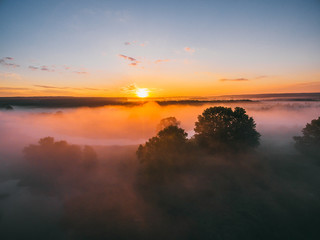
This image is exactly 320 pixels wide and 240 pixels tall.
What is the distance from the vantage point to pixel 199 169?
141 ft

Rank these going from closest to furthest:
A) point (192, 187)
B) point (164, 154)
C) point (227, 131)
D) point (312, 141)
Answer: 1. point (192, 187)
2. point (164, 154)
3. point (312, 141)
4. point (227, 131)

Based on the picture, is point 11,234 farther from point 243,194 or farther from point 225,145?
point 225,145

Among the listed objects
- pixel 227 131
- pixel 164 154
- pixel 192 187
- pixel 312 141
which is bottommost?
pixel 192 187

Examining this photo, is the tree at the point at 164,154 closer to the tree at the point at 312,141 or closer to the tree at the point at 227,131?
the tree at the point at 227,131

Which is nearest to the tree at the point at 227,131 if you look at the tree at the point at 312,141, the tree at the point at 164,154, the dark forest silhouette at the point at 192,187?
the dark forest silhouette at the point at 192,187

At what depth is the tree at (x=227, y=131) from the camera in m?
45.4

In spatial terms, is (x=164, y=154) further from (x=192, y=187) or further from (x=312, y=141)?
(x=312, y=141)

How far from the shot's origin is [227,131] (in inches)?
1831

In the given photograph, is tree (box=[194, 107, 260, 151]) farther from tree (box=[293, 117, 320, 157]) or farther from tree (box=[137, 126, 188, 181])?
tree (box=[293, 117, 320, 157])

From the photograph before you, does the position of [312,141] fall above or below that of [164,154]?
above

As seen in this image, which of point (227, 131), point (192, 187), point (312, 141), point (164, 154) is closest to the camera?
point (192, 187)

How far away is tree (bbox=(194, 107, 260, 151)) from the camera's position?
45438 millimetres

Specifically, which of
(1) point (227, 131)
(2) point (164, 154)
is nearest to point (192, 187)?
(2) point (164, 154)

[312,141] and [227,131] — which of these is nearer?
[312,141]
